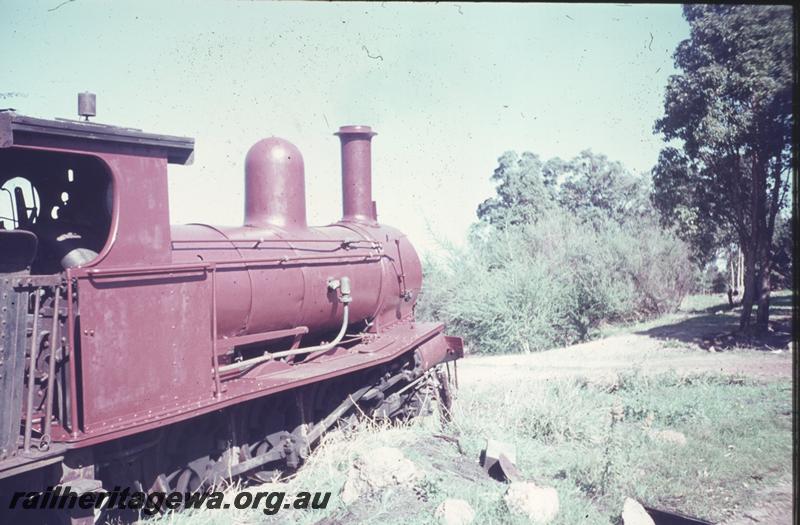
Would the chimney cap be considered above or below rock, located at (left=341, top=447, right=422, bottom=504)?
above

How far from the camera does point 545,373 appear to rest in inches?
502

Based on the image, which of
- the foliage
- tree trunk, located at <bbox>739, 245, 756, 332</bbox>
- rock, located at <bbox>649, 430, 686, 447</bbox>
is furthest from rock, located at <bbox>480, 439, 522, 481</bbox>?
the foliage

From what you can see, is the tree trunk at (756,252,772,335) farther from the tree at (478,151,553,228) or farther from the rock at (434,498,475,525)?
the tree at (478,151,553,228)

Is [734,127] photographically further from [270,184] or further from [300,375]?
[300,375]

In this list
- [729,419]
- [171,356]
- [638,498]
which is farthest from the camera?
[729,419]

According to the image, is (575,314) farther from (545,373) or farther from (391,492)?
(391,492)

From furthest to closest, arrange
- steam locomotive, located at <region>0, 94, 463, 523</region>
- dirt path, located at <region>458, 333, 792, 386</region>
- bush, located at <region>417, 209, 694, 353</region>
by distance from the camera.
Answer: bush, located at <region>417, 209, 694, 353</region>, dirt path, located at <region>458, 333, 792, 386</region>, steam locomotive, located at <region>0, 94, 463, 523</region>

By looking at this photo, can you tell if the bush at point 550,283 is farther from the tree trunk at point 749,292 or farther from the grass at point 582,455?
the grass at point 582,455

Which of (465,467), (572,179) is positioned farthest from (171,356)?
(572,179)

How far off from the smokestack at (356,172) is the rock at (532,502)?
4.71 meters

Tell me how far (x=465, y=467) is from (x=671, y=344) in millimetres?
10339

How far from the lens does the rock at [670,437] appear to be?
6.32 meters

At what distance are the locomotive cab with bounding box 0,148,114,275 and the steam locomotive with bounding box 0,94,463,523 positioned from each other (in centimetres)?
1

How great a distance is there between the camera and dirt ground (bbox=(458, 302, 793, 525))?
10.8 metres
